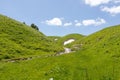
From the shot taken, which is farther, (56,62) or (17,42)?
(17,42)

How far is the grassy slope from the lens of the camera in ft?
272

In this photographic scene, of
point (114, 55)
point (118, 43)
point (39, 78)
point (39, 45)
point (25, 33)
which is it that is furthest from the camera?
point (25, 33)

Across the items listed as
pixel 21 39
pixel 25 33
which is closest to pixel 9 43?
pixel 21 39

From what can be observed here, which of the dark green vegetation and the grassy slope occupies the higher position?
the grassy slope

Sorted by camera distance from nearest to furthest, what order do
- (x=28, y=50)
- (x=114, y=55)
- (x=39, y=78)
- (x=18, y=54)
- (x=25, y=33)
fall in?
(x=39, y=78) → (x=114, y=55) → (x=18, y=54) → (x=28, y=50) → (x=25, y=33)

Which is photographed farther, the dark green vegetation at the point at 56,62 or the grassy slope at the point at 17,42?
the grassy slope at the point at 17,42

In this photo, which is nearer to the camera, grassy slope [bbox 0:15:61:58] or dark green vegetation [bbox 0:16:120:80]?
dark green vegetation [bbox 0:16:120:80]

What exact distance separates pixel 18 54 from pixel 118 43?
33146 millimetres

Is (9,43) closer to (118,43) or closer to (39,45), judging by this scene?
(39,45)

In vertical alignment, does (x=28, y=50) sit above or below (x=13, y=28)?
below

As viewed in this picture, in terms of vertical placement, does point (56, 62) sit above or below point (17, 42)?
below

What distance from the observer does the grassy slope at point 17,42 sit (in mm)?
82825

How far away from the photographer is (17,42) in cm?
9588

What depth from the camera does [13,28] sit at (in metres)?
111
